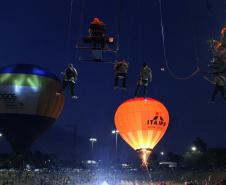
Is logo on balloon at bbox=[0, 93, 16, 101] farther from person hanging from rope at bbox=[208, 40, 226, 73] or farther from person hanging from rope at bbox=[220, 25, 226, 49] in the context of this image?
person hanging from rope at bbox=[220, 25, 226, 49]

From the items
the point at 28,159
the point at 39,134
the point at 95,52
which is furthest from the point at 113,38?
the point at 28,159

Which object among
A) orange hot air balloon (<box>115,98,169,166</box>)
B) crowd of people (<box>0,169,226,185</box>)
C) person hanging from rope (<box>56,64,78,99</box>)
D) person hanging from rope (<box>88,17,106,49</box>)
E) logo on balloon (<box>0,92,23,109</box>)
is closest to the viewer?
person hanging from rope (<box>88,17,106,49</box>)

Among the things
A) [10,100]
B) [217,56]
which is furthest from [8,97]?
[217,56]

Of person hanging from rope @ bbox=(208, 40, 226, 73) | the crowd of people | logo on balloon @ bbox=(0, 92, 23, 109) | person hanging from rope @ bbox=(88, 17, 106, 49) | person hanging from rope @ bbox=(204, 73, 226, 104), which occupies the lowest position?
the crowd of people

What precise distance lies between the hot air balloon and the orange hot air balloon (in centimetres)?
1015

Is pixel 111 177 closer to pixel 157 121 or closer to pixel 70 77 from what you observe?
pixel 157 121

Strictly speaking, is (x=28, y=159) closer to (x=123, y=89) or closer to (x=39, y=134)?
(x=39, y=134)

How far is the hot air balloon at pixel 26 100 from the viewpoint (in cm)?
3434

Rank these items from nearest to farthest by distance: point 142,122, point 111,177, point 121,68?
1. point 121,68
2. point 142,122
3. point 111,177

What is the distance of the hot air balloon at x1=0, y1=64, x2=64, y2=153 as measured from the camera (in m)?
34.3

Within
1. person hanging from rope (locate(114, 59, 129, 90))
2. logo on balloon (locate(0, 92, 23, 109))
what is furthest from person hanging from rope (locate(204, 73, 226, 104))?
logo on balloon (locate(0, 92, 23, 109))

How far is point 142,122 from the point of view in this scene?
2520cm

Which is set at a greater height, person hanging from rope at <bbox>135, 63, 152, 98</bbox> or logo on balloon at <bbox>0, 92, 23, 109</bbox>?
logo on balloon at <bbox>0, 92, 23, 109</bbox>

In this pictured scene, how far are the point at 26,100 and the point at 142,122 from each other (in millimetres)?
13039
